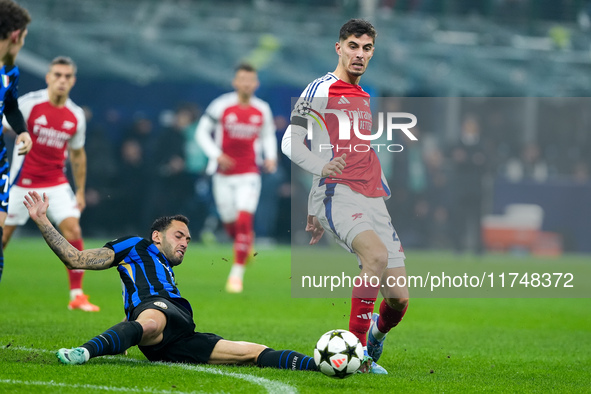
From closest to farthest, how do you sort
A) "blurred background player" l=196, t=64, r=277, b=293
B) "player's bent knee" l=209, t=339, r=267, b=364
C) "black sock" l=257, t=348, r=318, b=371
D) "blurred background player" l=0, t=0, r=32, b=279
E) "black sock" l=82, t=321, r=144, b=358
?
"black sock" l=82, t=321, r=144, b=358, "blurred background player" l=0, t=0, r=32, b=279, "black sock" l=257, t=348, r=318, b=371, "player's bent knee" l=209, t=339, r=267, b=364, "blurred background player" l=196, t=64, r=277, b=293

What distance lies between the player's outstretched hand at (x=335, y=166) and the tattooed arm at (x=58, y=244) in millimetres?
1565

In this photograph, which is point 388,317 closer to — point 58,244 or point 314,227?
point 314,227

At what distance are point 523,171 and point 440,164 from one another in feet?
8.06

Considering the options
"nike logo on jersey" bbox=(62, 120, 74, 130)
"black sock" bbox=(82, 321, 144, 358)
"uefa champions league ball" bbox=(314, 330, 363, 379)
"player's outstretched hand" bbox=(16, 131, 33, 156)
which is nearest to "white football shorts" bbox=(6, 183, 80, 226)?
"nike logo on jersey" bbox=(62, 120, 74, 130)

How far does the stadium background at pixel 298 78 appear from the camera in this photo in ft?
59.7

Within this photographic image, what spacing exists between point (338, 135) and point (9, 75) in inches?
91.5

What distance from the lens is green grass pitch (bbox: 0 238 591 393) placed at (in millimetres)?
5211

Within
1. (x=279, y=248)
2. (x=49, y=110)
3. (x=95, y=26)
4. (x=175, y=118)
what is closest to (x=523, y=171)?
(x=279, y=248)

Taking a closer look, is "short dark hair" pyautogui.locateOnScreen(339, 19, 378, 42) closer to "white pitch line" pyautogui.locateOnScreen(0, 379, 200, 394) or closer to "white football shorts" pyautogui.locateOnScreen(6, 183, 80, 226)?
"white pitch line" pyautogui.locateOnScreen(0, 379, 200, 394)

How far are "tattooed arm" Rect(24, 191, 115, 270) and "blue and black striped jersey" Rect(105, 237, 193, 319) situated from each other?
7.2 inches

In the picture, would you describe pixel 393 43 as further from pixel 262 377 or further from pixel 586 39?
pixel 262 377

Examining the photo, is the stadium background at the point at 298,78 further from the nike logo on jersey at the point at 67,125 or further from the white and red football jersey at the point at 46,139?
the nike logo on jersey at the point at 67,125

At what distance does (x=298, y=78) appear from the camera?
19.6 m

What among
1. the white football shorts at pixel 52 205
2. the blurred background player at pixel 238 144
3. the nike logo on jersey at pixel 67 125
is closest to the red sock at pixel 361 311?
the white football shorts at pixel 52 205
